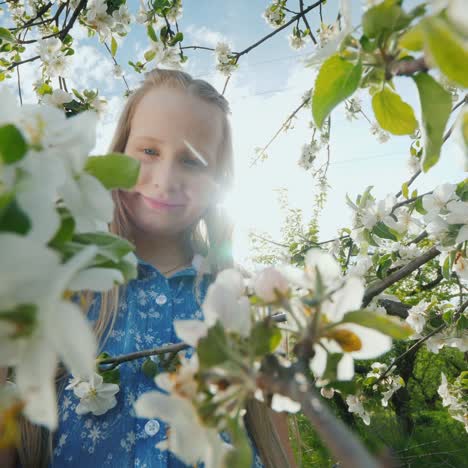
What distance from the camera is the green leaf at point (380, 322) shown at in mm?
320

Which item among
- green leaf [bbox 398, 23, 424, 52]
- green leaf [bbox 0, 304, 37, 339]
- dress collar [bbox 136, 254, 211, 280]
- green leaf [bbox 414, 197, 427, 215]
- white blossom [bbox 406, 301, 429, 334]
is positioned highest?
dress collar [bbox 136, 254, 211, 280]

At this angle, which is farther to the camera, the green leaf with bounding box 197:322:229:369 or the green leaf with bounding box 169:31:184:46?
the green leaf with bounding box 169:31:184:46

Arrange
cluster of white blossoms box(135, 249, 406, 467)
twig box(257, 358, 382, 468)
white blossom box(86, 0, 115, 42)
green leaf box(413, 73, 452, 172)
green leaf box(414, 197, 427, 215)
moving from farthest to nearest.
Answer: white blossom box(86, 0, 115, 42) → green leaf box(414, 197, 427, 215) → green leaf box(413, 73, 452, 172) → cluster of white blossoms box(135, 249, 406, 467) → twig box(257, 358, 382, 468)

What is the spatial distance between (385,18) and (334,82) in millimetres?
79

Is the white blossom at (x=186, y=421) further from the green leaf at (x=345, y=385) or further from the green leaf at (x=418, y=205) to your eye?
the green leaf at (x=418, y=205)

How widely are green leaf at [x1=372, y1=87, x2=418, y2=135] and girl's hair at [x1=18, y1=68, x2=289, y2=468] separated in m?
1.00

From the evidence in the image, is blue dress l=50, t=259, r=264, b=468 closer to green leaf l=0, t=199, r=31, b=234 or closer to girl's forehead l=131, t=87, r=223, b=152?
girl's forehead l=131, t=87, r=223, b=152

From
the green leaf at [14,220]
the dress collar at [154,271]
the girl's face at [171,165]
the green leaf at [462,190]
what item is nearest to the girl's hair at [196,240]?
the dress collar at [154,271]

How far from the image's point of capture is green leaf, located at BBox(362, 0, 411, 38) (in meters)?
0.39

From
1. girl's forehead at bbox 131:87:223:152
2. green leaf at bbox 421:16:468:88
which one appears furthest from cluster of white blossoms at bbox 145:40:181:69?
green leaf at bbox 421:16:468:88

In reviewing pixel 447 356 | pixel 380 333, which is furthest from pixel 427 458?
pixel 380 333

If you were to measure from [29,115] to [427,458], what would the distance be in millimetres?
8667

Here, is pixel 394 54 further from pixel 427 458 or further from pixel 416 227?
pixel 427 458

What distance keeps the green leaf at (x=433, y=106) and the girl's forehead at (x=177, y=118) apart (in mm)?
1162
